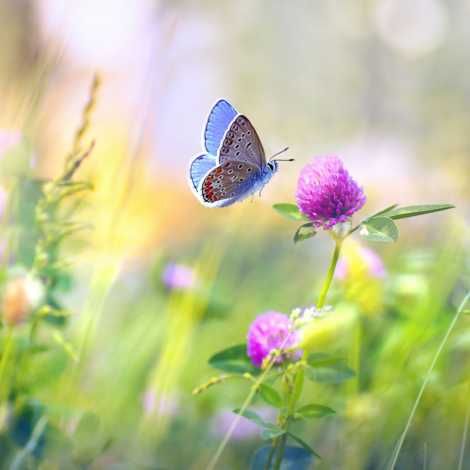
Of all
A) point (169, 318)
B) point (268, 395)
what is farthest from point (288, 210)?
point (169, 318)

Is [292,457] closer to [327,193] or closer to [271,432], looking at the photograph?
[271,432]

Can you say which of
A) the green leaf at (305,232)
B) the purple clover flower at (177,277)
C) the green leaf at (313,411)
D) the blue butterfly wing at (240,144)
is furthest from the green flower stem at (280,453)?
the purple clover flower at (177,277)

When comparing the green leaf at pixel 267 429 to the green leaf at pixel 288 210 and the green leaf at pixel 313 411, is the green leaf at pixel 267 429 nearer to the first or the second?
the green leaf at pixel 313 411

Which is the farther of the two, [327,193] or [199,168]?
[199,168]

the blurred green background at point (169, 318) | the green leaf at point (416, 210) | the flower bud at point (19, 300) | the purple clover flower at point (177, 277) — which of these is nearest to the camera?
the green leaf at point (416, 210)

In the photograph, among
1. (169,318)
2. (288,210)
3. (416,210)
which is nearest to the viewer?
(416,210)

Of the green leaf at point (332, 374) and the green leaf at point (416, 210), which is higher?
the green leaf at point (416, 210)

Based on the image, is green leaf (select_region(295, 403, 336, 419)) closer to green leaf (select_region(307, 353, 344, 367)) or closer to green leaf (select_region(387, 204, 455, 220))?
green leaf (select_region(307, 353, 344, 367))
